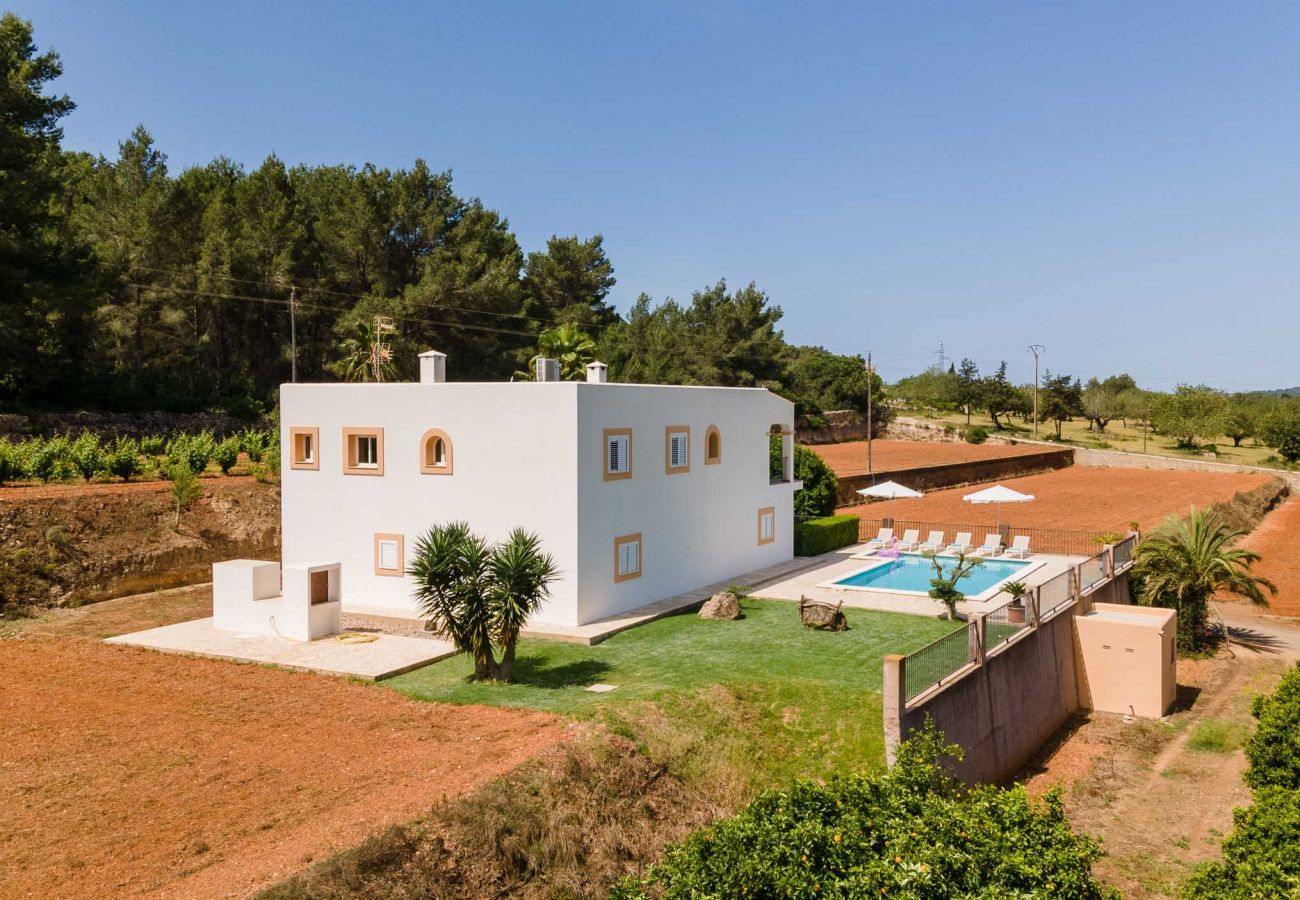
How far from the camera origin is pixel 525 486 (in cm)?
1892

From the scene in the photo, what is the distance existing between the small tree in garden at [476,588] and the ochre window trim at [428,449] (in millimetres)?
4632

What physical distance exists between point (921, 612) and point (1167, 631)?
5.48 meters

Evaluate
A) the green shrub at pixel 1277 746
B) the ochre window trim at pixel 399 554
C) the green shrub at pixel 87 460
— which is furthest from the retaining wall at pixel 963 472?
the green shrub at pixel 87 460

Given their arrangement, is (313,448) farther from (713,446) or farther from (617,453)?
(713,446)

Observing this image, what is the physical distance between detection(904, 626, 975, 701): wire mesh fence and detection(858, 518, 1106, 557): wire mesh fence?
13.7m

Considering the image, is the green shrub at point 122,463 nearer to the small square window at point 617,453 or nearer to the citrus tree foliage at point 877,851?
the small square window at point 617,453

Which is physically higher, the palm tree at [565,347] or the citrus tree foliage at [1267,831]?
the palm tree at [565,347]

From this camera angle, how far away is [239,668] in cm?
1609

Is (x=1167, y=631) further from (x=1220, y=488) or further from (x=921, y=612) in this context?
(x=1220, y=488)

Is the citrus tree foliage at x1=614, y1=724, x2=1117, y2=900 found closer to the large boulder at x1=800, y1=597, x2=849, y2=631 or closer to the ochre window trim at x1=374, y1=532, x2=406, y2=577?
the large boulder at x1=800, y1=597, x2=849, y2=631

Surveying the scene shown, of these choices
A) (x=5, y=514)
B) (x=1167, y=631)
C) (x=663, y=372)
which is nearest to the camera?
(x=1167, y=631)

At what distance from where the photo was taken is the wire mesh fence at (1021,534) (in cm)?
2914

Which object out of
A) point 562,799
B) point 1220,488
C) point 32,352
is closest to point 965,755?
point 562,799

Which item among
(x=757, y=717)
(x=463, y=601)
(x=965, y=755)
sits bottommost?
(x=965, y=755)
